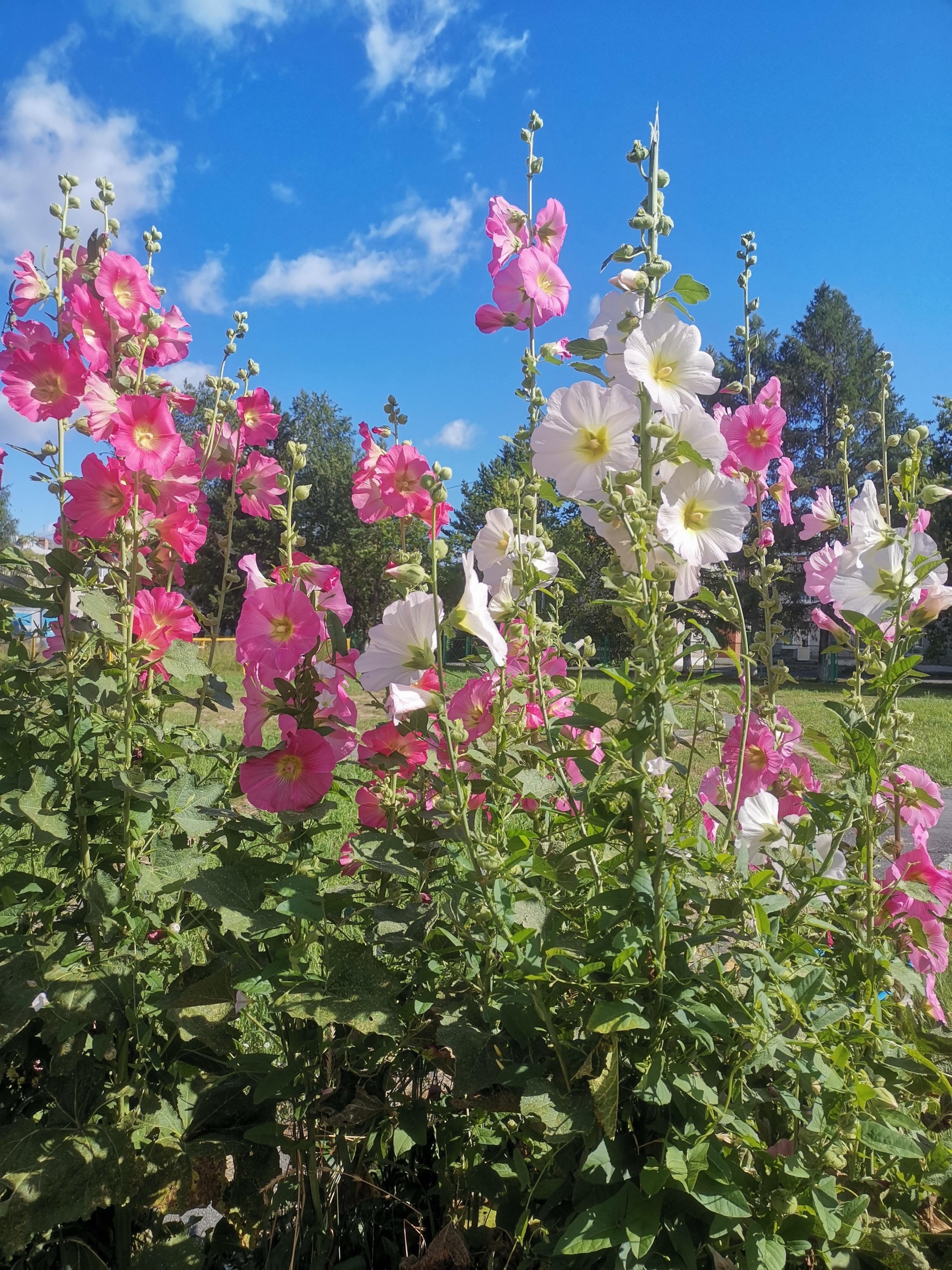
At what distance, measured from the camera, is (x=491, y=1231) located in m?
1.23

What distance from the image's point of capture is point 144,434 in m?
1.43

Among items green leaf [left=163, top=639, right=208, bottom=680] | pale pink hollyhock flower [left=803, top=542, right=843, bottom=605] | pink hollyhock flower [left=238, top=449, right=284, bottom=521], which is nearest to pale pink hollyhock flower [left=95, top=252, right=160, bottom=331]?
pink hollyhock flower [left=238, top=449, right=284, bottom=521]

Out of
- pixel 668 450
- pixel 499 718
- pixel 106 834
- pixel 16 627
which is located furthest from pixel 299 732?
pixel 16 627

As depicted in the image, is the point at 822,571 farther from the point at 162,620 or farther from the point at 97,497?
the point at 97,497

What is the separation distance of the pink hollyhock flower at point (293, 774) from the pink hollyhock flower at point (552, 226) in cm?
105

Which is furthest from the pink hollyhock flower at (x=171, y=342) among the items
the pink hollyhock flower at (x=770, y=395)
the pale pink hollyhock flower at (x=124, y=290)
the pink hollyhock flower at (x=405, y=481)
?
the pink hollyhock flower at (x=770, y=395)

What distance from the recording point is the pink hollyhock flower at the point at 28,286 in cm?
165

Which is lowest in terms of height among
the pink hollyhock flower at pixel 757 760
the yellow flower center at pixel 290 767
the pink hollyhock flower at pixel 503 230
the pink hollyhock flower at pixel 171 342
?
the pink hollyhock flower at pixel 757 760

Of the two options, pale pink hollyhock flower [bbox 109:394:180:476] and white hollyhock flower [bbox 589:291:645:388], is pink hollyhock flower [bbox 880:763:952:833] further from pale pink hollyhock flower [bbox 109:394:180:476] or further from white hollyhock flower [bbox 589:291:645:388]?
pale pink hollyhock flower [bbox 109:394:180:476]

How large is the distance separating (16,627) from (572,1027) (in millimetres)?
1381

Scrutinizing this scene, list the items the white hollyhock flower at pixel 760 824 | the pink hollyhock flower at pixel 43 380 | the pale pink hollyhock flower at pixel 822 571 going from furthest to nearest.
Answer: the pale pink hollyhock flower at pixel 822 571 < the pink hollyhock flower at pixel 43 380 < the white hollyhock flower at pixel 760 824

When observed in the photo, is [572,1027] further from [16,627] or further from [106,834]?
[16,627]

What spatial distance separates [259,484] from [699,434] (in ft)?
3.28

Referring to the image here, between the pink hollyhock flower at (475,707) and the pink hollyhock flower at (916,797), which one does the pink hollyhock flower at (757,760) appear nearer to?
the pink hollyhock flower at (916,797)
